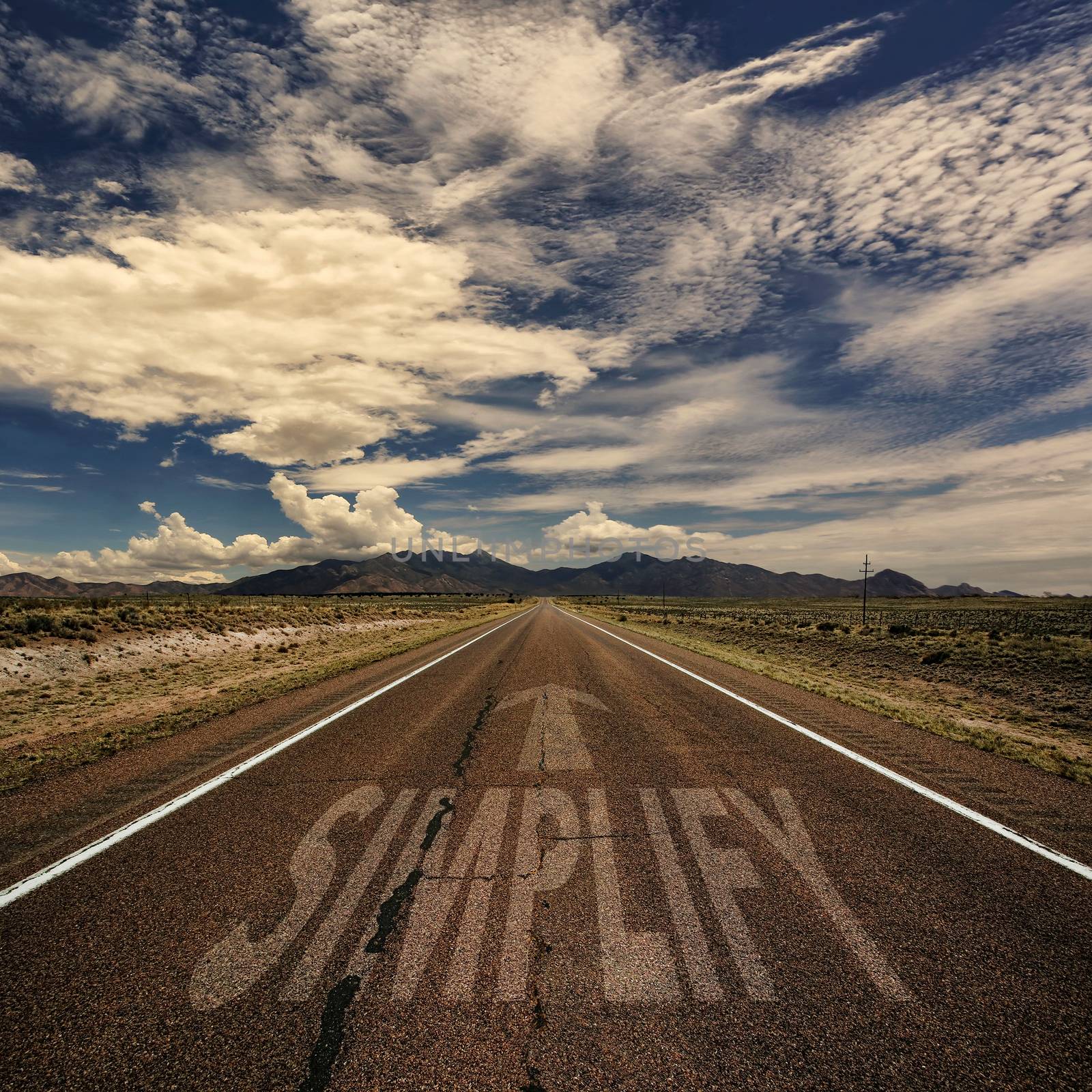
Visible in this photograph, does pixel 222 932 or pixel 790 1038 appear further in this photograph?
pixel 222 932

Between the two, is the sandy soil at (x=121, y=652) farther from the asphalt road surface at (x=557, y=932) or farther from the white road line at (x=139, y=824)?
the asphalt road surface at (x=557, y=932)

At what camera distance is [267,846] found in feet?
14.6

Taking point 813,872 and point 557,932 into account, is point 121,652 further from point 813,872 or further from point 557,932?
point 813,872

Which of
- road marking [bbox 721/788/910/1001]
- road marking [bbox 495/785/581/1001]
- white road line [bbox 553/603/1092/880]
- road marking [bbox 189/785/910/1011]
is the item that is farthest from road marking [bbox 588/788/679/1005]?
white road line [bbox 553/603/1092/880]

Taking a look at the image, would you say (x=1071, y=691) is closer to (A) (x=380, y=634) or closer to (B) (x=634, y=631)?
(B) (x=634, y=631)

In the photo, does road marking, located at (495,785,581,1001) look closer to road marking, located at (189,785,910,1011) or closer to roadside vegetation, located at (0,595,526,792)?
road marking, located at (189,785,910,1011)

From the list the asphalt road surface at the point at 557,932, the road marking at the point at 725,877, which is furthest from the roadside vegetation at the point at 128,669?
the road marking at the point at 725,877

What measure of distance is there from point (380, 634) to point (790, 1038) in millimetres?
35422

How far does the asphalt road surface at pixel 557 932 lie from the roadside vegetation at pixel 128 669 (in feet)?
10.7

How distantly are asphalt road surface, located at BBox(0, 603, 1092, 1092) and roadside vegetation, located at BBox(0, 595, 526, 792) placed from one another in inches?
129

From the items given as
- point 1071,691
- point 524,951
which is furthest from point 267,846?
point 1071,691

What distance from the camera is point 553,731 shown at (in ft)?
26.8

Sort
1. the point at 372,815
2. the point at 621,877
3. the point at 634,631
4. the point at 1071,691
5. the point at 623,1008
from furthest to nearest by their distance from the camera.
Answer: the point at 634,631
the point at 1071,691
the point at 372,815
the point at 621,877
the point at 623,1008

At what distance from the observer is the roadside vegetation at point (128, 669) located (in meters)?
8.87
